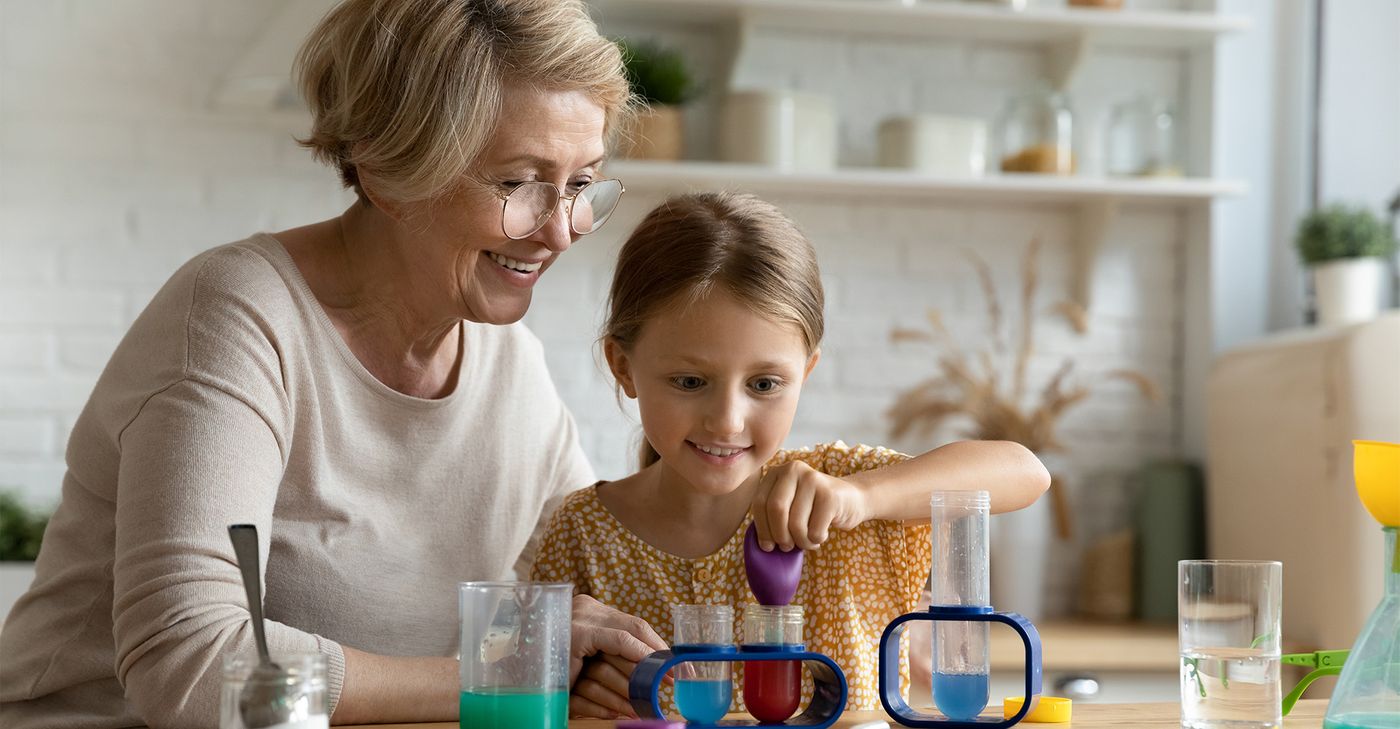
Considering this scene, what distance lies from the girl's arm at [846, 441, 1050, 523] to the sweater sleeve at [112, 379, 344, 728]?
0.49 metres

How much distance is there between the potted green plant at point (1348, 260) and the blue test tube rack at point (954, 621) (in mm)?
2104

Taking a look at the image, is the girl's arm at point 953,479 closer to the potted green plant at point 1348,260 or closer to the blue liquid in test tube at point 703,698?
the blue liquid in test tube at point 703,698

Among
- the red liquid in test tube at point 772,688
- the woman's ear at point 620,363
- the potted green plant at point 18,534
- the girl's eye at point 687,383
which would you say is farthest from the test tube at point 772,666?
the potted green plant at point 18,534

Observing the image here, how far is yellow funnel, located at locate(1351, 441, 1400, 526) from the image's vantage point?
1.00 m

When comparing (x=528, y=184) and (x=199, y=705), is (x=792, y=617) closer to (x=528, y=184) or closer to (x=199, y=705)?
(x=199, y=705)

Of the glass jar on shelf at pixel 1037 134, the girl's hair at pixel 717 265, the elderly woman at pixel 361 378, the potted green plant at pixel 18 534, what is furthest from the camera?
the glass jar on shelf at pixel 1037 134

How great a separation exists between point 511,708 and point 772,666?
0.68 ft

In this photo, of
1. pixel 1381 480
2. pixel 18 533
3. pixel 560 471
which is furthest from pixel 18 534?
pixel 1381 480

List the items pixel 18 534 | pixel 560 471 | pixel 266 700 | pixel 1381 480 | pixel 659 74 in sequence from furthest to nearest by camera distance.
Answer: pixel 659 74 → pixel 18 534 → pixel 560 471 → pixel 1381 480 → pixel 266 700

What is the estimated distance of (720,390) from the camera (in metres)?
1.33

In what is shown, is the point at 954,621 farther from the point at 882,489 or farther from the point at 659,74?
the point at 659,74

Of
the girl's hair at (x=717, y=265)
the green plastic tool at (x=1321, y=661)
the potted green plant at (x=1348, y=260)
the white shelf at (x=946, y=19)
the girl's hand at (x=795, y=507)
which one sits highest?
the white shelf at (x=946, y=19)

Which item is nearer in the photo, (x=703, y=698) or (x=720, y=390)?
(x=703, y=698)

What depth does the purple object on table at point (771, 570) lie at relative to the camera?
114 centimetres
